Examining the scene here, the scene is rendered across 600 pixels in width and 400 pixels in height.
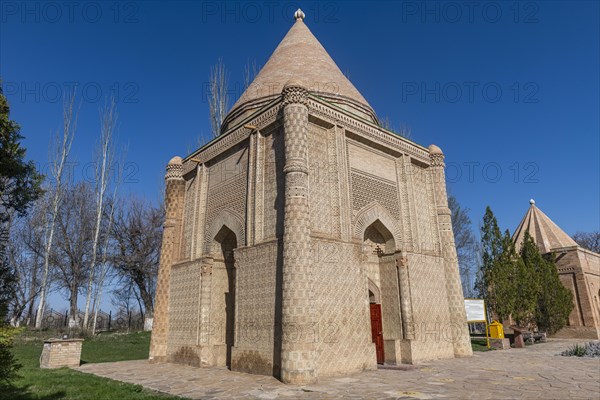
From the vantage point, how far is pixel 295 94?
9086 mm

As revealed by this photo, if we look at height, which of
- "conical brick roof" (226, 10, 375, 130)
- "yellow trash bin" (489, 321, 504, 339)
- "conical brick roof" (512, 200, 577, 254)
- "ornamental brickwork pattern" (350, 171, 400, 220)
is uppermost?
"conical brick roof" (226, 10, 375, 130)

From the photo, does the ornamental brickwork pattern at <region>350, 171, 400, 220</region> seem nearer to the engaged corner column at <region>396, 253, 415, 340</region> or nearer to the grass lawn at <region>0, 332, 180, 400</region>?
the engaged corner column at <region>396, 253, 415, 340</region>

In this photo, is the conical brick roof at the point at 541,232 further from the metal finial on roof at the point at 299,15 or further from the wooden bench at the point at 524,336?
the metal finial on roof at the point at 299,15

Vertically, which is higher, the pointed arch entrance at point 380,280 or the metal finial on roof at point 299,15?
the metal finial on roof at point 299,15

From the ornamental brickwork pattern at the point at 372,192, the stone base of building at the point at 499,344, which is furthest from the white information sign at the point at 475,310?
the ornamental brickwork pattern at the point at 372,192

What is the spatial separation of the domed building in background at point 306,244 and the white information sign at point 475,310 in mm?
2398

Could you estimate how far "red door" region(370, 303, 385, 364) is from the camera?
10055mm

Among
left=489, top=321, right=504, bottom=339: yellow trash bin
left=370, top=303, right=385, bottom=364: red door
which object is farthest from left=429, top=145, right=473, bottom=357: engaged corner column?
left=489, top=321, right=504, bottom=339: yellow trash bin

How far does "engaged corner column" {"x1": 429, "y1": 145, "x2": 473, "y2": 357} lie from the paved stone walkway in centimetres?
142

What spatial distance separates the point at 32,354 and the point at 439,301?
1258 cm

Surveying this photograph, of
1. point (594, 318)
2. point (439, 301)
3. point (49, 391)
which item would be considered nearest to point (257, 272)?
point (49, 391)

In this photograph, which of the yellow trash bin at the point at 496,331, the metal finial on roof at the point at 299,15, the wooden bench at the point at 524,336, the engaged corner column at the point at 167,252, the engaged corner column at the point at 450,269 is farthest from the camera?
the metal finial on roof at the point at 299,15

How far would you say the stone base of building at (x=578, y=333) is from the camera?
19.4 m

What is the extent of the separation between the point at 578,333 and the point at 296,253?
62.8ft
